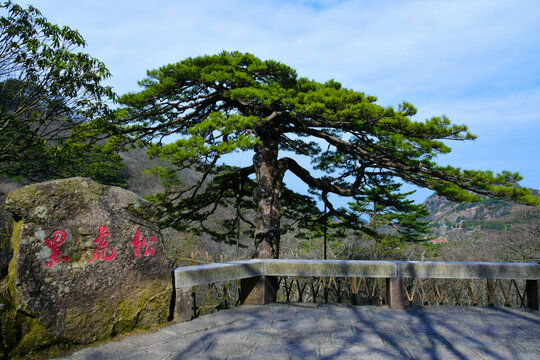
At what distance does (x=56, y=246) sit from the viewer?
371 centimetres

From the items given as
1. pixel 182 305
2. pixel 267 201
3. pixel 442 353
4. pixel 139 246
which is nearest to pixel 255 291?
pixel 182 305

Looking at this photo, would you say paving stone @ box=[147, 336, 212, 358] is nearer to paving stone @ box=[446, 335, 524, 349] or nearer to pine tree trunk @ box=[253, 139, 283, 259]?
paving stone @ box=[446, 335, 524, 349]

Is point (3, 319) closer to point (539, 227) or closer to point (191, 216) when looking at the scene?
point (191, 216)

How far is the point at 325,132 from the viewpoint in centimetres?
1002

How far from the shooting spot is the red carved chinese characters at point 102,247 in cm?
394

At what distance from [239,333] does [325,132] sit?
672cm

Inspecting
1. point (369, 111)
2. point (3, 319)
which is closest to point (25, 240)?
point (3, 319)

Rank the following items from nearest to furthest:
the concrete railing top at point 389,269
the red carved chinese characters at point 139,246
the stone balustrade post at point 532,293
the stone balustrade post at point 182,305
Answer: the red carved chinese characters at point 139,246 → the stone balustrade post at point 182,305 → the concrete railing top at point 389,269 → the stone balustrade post at point 532,293

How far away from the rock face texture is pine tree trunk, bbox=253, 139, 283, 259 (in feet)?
Result: 15.7

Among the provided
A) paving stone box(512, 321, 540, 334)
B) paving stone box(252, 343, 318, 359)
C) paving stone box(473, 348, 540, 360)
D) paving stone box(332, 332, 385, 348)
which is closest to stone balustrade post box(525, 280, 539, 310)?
paving stone box(512, 321, 540, 334)

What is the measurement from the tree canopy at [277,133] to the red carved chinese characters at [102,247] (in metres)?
3.43

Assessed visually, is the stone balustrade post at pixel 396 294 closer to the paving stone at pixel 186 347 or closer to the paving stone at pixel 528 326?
the paving stone at pixel 528 326

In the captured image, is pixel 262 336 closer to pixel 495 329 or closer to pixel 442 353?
pixel 442 353

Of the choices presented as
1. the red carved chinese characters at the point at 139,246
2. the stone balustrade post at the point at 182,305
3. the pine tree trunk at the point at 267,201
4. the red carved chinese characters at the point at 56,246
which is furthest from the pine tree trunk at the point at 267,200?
the red carved chinese characters at the point at 56,246
